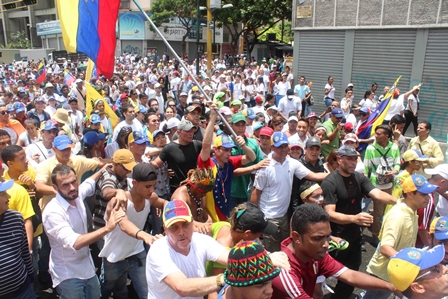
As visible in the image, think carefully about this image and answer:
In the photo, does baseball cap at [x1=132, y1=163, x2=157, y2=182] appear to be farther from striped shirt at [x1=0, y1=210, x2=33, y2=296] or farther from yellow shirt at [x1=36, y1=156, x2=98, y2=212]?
yellow shirt at [x1=36, y1=156, x2=98, y2=212]

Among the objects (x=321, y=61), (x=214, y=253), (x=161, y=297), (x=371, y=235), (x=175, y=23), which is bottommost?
(x=371, y=235)

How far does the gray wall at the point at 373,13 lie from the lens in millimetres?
12242

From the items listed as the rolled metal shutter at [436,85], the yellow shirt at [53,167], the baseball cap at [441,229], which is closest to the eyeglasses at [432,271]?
the baseball cap at [441,229]

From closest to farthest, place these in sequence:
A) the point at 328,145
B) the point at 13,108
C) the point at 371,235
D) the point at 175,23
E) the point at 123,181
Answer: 1. the point at 123,181
2. the point at 371,235
3. the point at 328,145
4. the point at 13,108
5. the point at 175,23

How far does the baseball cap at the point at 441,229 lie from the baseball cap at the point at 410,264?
1.13 meters

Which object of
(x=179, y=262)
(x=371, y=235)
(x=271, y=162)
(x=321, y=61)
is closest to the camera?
(x=179, y=262)

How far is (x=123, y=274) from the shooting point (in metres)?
3.89

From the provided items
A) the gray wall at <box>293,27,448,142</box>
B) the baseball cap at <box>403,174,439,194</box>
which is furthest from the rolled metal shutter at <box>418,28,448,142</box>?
the baseball cap at <box>403,174,439,194</box>

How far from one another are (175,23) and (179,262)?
1933 inches

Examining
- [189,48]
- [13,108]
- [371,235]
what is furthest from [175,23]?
[371,235]

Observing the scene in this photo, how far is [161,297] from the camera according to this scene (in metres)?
2.62

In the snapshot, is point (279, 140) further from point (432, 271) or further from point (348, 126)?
point (348, 126)

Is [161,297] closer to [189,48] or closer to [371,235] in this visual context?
[371,235]

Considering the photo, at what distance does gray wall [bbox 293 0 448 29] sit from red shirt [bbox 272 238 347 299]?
39.9ft
